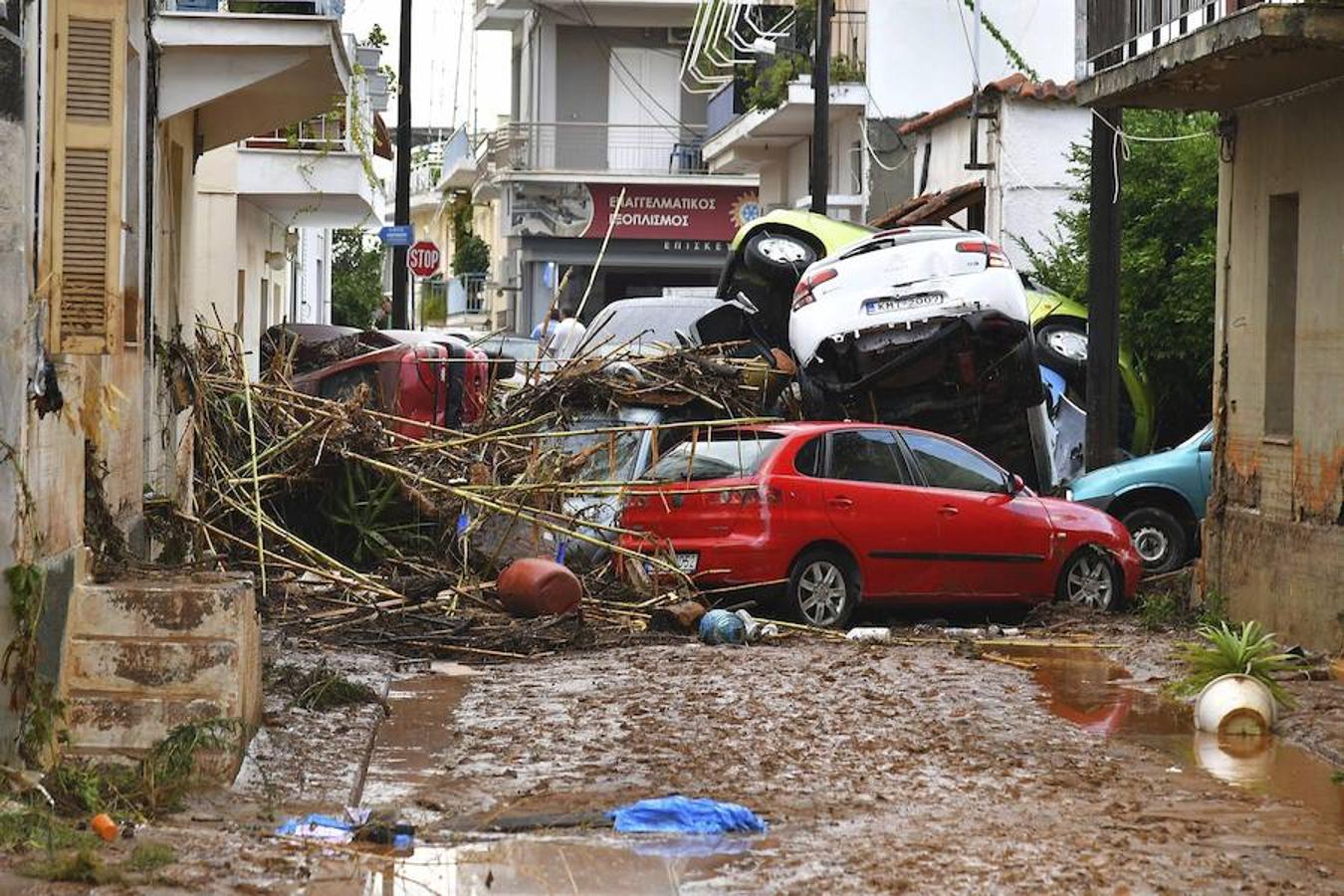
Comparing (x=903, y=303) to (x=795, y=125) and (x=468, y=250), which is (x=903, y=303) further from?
(x=468, y=250)

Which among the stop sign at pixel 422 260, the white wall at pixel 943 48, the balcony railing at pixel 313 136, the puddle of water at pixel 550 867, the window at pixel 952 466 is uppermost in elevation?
the white wall at pixel 943 48

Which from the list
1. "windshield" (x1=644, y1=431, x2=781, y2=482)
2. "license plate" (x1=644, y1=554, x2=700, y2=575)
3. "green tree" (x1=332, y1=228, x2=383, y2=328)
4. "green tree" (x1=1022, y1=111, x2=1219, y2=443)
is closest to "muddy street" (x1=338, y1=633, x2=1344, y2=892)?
"license plate" (x1=644, y1=554, x2=700, y2=575)

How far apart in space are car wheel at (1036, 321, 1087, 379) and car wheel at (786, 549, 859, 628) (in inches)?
258

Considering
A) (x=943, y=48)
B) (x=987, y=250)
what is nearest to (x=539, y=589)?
(x=987, y=250)

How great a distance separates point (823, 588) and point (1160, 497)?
457cm

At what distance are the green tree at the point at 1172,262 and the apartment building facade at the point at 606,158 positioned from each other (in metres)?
29.2

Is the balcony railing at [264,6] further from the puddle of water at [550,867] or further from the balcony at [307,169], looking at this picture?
the puddle of water at [550,867]

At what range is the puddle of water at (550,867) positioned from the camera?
7367mm

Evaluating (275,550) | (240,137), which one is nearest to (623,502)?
(275,550)

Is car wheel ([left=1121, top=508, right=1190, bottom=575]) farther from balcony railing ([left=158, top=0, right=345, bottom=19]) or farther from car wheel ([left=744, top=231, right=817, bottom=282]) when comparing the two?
balcony railing ([left=158, top=0, right=345, bottom=19])

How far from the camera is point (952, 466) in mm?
16344

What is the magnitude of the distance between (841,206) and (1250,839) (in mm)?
27248

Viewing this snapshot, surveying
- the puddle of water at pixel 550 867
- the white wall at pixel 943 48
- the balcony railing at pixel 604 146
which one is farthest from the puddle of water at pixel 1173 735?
the balcony railing at pixel 604 146

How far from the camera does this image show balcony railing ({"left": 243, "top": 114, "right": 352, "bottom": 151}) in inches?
1062
